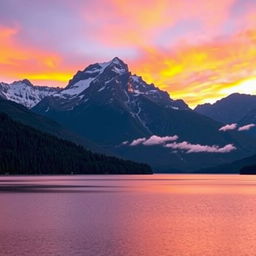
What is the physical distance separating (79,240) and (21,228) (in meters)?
15.2

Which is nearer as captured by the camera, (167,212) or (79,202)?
(167,212)

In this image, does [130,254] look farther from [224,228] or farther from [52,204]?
[52,204]

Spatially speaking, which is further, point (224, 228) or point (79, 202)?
point (79, 202)

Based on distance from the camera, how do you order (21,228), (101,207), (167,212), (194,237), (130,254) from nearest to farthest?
(130,254) < (194,237) < (21,228) < (167,212) < (101,207)

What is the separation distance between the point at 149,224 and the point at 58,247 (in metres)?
28.0

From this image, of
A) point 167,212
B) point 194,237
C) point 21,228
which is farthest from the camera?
point 167,212

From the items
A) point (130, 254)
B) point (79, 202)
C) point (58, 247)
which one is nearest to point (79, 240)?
point (58, 247)

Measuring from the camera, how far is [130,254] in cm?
6975

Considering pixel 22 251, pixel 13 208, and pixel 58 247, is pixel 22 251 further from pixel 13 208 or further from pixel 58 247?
pixel 13 208

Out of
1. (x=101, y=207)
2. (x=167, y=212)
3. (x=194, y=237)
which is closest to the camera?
(x=194, y=237)

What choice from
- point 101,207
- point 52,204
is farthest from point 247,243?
point 52,204

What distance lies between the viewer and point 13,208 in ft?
406

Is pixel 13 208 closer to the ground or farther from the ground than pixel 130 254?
farther from the ground

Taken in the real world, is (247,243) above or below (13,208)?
below
